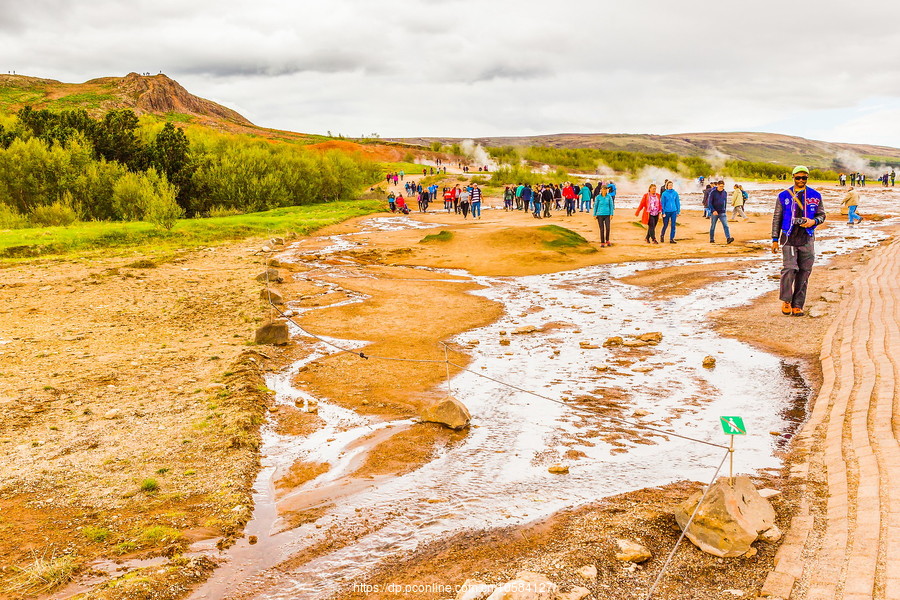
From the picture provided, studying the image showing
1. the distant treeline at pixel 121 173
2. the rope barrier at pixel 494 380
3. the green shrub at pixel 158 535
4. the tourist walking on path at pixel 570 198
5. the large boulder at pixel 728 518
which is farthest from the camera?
the tourist walking on path at pixel 570 198

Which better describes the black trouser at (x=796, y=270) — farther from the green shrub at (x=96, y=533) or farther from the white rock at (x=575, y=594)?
the green shrub at (x=96, y=533)

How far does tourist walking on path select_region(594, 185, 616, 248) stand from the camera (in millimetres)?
18766

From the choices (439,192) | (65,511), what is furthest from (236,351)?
(439,192)

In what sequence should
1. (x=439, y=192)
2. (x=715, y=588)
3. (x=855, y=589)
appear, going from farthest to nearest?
(x=439, y=192)
(x=715, y=588)
(x=855, y=589)

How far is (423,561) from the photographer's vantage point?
3865 mm

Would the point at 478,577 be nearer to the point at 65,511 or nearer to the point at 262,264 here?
the point at 65,511

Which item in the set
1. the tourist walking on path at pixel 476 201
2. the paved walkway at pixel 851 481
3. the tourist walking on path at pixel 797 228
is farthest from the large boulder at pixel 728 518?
the tourist walking on path at pixel 476 201

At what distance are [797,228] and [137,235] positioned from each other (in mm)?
21778

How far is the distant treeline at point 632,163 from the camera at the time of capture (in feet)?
250

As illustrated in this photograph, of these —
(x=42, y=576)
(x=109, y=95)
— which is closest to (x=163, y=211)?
(x=42, y=576)

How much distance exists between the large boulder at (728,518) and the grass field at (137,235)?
756 inches

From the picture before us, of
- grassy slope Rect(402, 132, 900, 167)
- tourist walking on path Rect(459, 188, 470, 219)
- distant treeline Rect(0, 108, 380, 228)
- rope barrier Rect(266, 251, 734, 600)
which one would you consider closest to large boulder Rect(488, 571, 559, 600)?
rope barrier Rect(266, 251, 734, 600)

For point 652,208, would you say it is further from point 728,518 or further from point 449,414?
point 728,518

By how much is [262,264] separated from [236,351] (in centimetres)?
911
